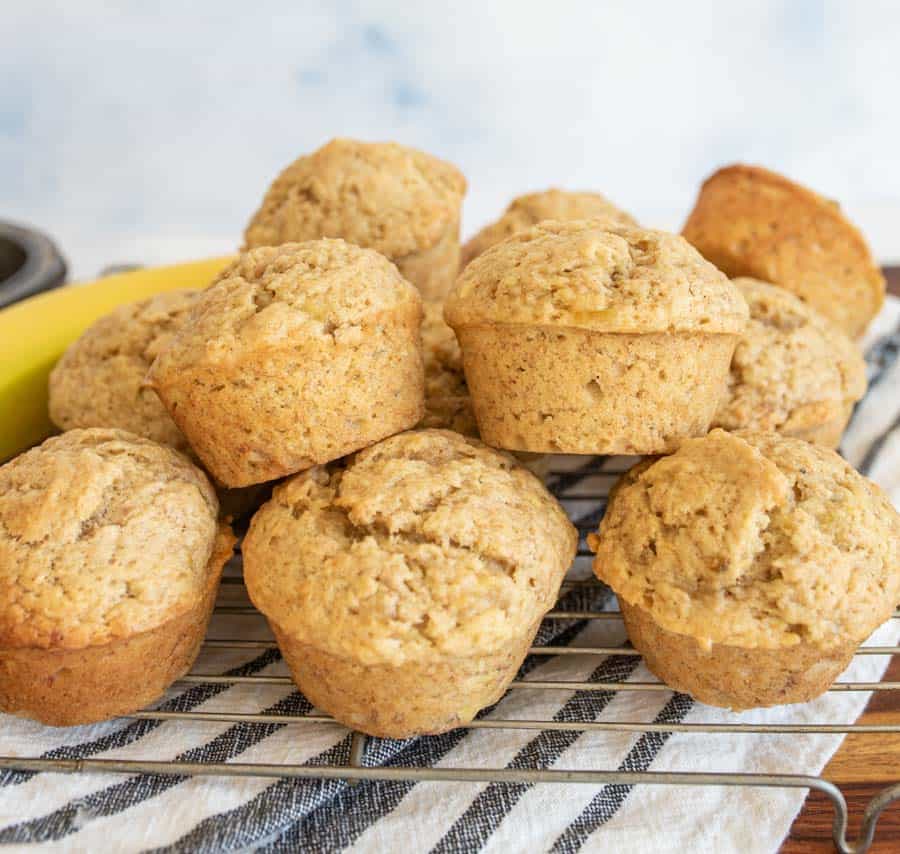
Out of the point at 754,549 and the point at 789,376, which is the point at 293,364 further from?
the point at 789,376

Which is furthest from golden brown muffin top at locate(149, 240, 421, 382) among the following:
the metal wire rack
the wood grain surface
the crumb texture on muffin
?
the wood grain surface

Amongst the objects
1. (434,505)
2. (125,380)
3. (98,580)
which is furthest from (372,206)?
(98,580)

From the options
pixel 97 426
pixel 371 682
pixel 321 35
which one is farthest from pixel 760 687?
pixel 321 35

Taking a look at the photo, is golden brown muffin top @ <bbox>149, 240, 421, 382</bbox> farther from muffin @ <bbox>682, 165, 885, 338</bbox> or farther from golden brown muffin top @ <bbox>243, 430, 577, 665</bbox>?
muffin @ <bbox>682, 165, 885, 338</bbox>

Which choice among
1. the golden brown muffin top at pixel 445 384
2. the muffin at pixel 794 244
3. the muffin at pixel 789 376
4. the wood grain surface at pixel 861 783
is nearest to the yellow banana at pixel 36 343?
the golden brown muffin top at pixel 445 384

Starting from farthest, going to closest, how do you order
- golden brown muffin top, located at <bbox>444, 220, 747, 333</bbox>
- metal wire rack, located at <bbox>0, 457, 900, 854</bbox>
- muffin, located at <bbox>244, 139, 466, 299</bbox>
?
muffin, located at <bbox>244, 139, 466, 299</bbox>, golden brown muffin top, located at <bbox>444, 220, 747, 333</bbox>, metal wire rack, located at <bbox>0, 457, 900, 854</bbox>
